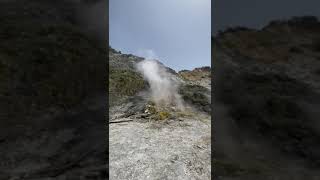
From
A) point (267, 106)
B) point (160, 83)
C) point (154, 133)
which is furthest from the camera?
point (160, 83)

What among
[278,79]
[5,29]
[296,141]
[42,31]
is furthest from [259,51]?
[5,29]

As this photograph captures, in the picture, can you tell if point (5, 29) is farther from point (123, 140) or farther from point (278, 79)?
point (278, 79)

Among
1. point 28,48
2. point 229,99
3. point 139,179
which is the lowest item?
point 139,179

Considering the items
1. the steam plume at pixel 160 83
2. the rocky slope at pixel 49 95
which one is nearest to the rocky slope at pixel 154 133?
the steam plume at pixel 160 83

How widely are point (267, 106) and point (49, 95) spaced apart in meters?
16.2

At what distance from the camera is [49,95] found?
28.8m

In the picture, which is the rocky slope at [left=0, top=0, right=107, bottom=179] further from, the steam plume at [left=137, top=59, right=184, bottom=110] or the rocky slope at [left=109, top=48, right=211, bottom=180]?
the steam plume at [left=137, top=59, right=184, bottom=110]

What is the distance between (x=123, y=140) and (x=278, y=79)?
16.2m

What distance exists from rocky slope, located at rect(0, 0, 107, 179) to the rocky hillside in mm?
7645

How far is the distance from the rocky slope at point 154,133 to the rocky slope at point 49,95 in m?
1.00

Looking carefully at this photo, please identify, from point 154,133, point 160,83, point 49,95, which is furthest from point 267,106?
point 49,95

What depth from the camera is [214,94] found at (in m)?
31.5

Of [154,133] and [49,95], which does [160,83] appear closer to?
[49,95]

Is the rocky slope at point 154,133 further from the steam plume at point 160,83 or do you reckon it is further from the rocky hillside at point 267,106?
the rocky hillside at point 267,106
